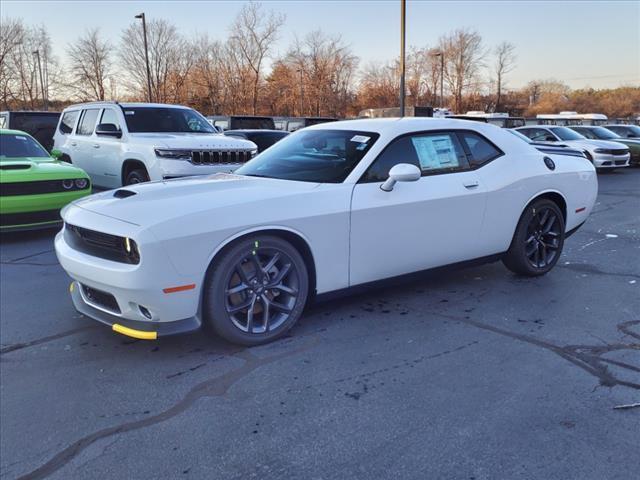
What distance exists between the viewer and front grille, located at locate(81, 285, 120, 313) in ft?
11.1

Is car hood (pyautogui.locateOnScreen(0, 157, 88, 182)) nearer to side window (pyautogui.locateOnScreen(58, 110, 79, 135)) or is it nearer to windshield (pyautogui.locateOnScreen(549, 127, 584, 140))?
side window (pyautogui.locateOnScreen(58, 110, 79, 135))

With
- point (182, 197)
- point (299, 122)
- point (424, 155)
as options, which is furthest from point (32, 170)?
point (299, 122)

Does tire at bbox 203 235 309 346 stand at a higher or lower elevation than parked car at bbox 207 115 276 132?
lower

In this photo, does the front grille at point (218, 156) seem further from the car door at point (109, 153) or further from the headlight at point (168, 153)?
the car door at point (109, 153)

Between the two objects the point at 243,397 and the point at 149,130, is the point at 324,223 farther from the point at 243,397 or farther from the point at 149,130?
the point at 149,130

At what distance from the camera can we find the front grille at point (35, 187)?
21.9 ft

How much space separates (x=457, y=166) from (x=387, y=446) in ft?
9.02

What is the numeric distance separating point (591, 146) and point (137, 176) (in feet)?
44.7

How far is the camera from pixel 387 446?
2.44m

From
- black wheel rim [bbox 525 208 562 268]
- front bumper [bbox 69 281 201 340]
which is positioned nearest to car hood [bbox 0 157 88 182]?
front bumper [bbox 69 281 201 340]

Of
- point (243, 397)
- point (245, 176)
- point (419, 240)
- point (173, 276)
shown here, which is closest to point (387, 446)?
point (243, 397)

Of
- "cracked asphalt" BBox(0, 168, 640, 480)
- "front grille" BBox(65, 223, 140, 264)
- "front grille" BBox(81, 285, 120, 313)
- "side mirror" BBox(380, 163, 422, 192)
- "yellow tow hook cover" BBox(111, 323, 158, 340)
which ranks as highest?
"side mirror" BBox(380, 163, 422, 192)

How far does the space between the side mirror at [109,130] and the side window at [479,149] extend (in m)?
6.09

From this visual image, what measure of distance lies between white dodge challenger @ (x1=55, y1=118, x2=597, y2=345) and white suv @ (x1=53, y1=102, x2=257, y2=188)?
11.5 ft
